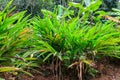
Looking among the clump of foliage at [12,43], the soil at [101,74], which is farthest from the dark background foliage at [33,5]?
the clump of foliage at [12,43]

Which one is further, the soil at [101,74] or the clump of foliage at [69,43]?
the clump of foliage at [69,43]

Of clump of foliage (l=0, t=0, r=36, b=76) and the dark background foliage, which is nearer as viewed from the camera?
clump of foliage (l=0, t=0, r=36, b=76)

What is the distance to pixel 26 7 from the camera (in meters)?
7.27

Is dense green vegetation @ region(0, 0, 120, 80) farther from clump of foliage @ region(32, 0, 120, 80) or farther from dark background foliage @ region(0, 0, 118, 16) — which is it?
dark background foliage @ region(0, 0, 118, 16)

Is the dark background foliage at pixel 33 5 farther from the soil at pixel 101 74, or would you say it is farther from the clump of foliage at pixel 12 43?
the clump of foliage at pixel 12 43

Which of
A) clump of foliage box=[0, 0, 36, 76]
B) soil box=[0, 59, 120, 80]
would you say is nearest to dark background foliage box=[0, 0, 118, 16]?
soil box=[0, 59, 120, 80]

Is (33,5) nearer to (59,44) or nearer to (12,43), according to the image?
(59,44)

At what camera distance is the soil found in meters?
3.51

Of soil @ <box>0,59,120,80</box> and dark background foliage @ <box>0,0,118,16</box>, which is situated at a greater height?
dark background foliage @ <box>0,0,118,16</box>

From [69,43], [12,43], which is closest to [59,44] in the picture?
[69,43]

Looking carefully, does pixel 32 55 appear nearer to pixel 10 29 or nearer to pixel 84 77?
pixel 10 29

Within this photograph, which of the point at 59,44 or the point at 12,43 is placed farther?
the point at 59,44

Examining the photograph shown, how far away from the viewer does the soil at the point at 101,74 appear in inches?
138

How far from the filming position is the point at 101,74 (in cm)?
400
